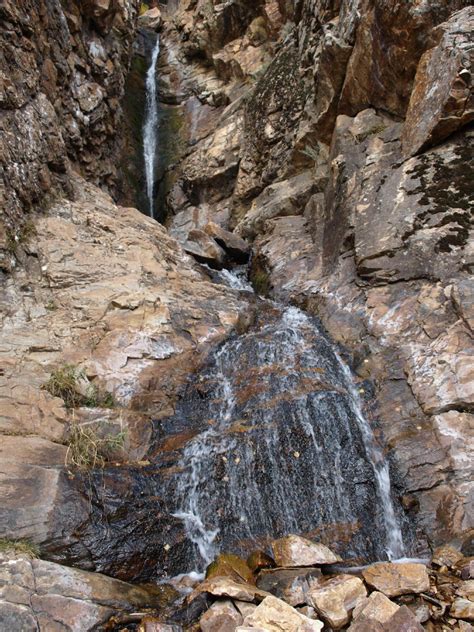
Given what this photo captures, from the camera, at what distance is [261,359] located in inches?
302

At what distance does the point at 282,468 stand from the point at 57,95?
1108cm

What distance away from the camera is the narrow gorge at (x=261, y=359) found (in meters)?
4.50

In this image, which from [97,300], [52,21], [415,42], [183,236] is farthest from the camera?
[183,236]

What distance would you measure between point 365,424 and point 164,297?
4339mm

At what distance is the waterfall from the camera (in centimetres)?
1861

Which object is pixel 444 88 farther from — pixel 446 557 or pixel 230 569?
pixel 230 569

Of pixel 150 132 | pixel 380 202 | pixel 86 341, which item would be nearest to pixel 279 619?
pixel 86 341

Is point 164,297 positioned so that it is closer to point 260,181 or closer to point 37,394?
point 37,394

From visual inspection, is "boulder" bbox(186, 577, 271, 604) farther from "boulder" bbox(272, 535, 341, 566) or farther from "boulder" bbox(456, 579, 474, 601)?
"boulder" bbox(456, 579, 474, 601)

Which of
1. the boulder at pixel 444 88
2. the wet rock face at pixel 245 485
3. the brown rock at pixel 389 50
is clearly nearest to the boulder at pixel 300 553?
the wet rock face at pixel 245 485

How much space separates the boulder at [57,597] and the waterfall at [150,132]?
1507cm

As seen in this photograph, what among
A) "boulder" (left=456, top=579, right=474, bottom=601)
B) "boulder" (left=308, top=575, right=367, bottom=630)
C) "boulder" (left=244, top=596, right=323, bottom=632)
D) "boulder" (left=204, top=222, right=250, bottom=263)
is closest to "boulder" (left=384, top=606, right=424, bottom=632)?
"boulder" (left=308, top=575, right=367, bottom=630)

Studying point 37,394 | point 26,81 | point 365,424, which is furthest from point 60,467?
point 26,81

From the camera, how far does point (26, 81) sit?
9852 millimetres
